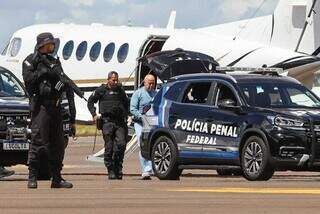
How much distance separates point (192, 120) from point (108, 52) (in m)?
18.7

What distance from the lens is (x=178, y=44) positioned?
3709 cm

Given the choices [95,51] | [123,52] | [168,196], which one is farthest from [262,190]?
[95,51]

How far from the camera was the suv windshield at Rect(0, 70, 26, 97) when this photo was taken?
71.8ft

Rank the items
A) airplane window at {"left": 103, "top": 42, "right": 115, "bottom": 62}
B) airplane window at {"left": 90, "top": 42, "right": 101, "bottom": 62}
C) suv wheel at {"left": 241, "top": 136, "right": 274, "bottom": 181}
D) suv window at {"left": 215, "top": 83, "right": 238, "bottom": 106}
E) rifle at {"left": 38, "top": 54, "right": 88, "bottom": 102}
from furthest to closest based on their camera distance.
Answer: airplane window at {"left": 90, "top": 42, "right": 101, "bottom": 62} < airplane window at {"left": 103, "top": 42, "right": 115, "bottom": 62} < suv window at {"left": 215, "top": 83, "right": 238, "bottom": 106} < suv wheel at {"left": 241, "top": 136, "right": 274, "bottom": 181} < rifle at {"left": 38, "top": 54, "right": 88, "bottom": 102}

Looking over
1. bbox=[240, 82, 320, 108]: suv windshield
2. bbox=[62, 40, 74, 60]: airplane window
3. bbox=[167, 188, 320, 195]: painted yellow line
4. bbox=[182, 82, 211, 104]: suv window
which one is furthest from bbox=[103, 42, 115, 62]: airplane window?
bbox=[167, 188, 320, 195]: painted yellow line

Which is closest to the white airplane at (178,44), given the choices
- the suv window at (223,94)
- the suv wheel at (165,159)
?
the suv wheel at (165,159)

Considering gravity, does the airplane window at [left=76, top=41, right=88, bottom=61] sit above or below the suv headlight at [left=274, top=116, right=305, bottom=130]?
below

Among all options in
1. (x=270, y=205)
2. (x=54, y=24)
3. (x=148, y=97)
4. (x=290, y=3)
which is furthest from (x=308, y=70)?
(x=270, y=205)

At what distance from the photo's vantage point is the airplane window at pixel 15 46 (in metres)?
40.5

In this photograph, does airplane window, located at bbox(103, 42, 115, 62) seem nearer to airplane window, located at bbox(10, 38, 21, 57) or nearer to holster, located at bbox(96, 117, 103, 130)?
airplane window, located at bbox(10, 38, 21, 57)

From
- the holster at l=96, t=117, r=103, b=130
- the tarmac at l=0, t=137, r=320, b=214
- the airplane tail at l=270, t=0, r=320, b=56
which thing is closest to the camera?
the tarmac at l=0, t=137, r=320, b=214

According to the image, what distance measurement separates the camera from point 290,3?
1533 inches

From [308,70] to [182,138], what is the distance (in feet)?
49.2

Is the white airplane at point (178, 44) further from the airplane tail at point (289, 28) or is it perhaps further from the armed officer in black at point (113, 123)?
the armed officer in black at point (113, 123)
